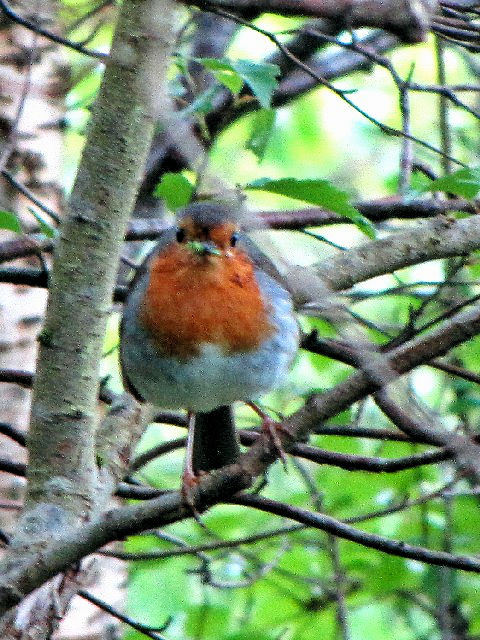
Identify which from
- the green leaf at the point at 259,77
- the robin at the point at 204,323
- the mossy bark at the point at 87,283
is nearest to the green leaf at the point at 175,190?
the robin at the point at 204,323

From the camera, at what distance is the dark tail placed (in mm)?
3184

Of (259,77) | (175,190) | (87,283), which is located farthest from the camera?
(175,190)

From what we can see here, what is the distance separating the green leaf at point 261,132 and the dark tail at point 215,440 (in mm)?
826

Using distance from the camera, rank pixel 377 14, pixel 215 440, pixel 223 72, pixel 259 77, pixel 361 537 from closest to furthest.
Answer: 1. pixel 377 14
2. pixel 361 537
3. pixel 259 77
4. pixel 223 72
5. pixel 215 440

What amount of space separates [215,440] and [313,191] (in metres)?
1.06

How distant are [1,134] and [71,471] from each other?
1.89 metres

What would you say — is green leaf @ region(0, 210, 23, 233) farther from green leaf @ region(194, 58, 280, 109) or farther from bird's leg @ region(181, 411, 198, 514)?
bird's leg @ region(181, 411, 198, 514)

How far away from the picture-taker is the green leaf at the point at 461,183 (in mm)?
2467

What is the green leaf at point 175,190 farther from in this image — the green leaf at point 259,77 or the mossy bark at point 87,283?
the mossy bark at point 87,283

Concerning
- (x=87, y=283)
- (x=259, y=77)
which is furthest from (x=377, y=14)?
(x=259, y=77)

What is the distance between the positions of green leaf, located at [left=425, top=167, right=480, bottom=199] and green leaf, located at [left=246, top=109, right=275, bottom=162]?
2.14 feet

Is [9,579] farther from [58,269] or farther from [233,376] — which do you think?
[233,376]

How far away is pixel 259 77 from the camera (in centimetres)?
242

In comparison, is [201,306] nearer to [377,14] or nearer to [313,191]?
[313,191]
